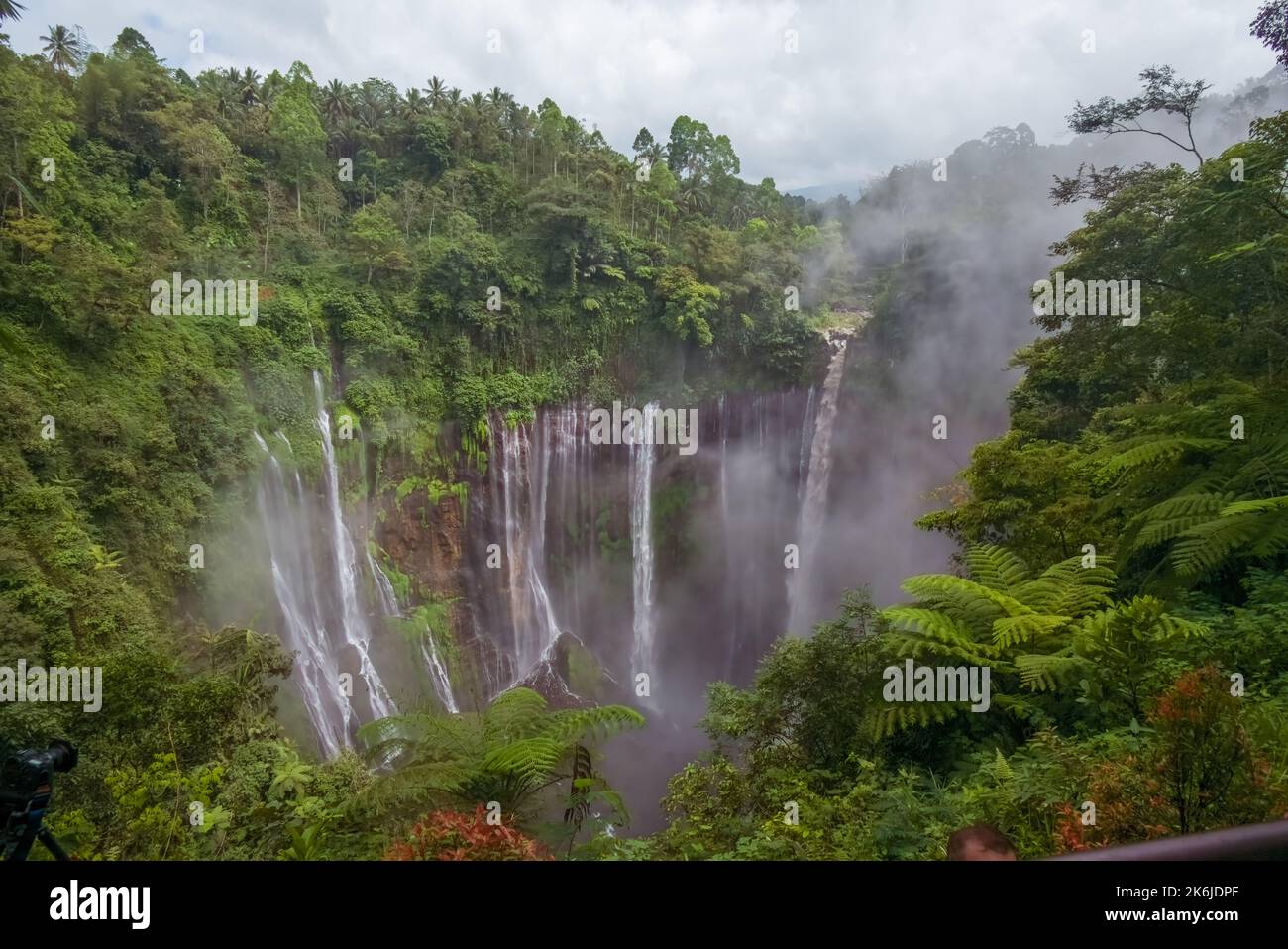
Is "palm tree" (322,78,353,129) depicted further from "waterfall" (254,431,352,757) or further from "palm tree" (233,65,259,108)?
"waterfall" (254,431,352,757)

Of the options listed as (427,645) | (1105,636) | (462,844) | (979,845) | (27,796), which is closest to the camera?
(979,845)

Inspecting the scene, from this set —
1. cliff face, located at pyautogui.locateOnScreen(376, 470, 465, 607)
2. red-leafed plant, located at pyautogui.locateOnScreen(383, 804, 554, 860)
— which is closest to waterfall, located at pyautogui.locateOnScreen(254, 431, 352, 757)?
cliff face, located at pyautogui.locateOnScreen(376, 470, 465, 607)

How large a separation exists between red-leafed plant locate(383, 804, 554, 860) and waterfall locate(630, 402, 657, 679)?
1760 centimetres

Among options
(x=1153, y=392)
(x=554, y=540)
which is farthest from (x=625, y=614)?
(x=1153, y=392)

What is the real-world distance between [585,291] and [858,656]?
55.5 ft

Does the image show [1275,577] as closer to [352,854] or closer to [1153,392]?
[1153,392]

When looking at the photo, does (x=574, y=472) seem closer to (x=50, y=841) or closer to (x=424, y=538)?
(x=424, y=538)

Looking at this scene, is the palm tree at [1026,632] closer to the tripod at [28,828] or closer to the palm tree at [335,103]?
the tripod at [28,828]

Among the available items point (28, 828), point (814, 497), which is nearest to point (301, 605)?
point (28, 828)

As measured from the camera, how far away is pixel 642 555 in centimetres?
2062

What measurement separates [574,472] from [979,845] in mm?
18770

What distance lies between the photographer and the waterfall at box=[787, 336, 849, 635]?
21.0 metres

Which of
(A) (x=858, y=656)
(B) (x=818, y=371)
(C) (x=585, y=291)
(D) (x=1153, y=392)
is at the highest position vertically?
(C) (x=585, y=291)
